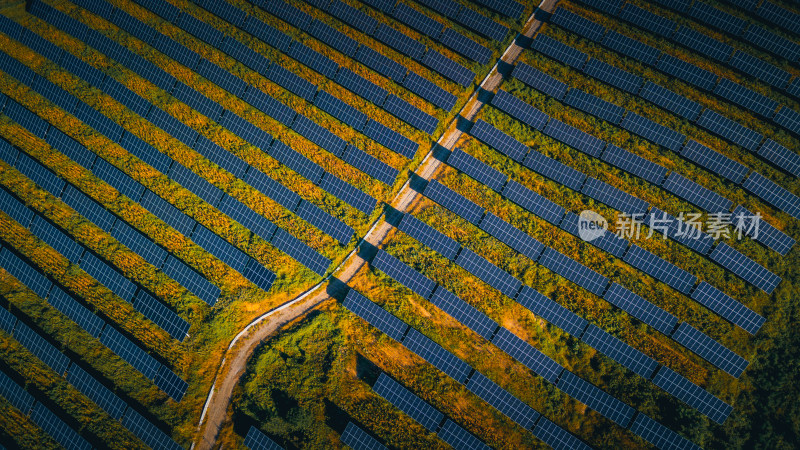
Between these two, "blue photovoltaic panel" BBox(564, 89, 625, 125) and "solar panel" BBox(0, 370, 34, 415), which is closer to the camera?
"solar panel" BBox(0, 370, 34, 415)

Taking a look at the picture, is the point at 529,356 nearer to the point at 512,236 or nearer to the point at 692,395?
the point at 512,236

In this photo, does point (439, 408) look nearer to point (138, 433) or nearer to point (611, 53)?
point (138, 433)

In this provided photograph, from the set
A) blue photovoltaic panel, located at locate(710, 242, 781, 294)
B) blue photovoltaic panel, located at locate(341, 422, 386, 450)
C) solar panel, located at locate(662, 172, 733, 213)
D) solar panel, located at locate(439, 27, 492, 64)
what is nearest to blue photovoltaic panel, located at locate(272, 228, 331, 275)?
blue photovoltaic panel, located at locate(341, 422, 386, 450)

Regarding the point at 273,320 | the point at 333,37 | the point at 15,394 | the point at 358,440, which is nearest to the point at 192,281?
the point at 273,320

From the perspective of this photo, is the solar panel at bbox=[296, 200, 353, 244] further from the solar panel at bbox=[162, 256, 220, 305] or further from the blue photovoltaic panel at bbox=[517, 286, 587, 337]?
the blue photovoltaic panel at bbox=[517, 286, 587, 337]

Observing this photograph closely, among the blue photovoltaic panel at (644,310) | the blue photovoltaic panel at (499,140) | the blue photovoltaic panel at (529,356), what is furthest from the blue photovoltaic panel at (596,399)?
the blue photovoltaic panel at (499,140)

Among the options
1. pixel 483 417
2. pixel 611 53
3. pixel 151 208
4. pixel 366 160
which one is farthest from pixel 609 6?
pixel 151 208
